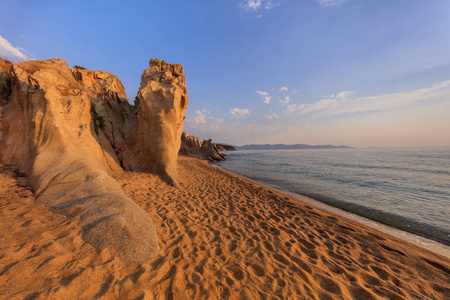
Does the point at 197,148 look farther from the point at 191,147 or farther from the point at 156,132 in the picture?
the point at 156,132

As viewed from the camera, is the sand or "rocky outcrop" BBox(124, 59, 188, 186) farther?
"rocky outcrop" BBox(124, 59, 188, 186)

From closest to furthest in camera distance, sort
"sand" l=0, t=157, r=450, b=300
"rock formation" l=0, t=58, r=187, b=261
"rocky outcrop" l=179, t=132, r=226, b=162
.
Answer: "sand" l=0, t=157, r=450, b=300 < "rock formation" l=0, t=58, r=187, b=261 < "rocky outcrop" l=179, t=132, r=226, b=162

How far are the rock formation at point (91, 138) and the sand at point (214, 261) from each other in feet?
1.29

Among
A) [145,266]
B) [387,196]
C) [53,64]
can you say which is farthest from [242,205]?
[53,64]

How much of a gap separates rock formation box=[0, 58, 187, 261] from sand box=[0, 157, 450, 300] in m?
0.39

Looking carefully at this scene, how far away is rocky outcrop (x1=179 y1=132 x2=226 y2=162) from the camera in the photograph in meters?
34.4

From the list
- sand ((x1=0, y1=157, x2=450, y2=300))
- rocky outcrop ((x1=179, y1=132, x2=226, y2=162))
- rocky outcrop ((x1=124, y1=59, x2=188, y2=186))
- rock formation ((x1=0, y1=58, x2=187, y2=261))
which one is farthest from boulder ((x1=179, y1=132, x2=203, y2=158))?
sand ((x1=0, y1=157, x2=450, y2=300))

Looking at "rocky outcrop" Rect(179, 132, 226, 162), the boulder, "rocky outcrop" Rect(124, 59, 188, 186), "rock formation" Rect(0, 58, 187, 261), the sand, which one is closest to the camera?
the sand

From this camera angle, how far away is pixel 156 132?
9.35 meters

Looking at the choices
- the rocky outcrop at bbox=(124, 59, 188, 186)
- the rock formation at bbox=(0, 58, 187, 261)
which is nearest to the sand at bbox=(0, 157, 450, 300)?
the rock formation at bbox=(0, 58, 187, 261)

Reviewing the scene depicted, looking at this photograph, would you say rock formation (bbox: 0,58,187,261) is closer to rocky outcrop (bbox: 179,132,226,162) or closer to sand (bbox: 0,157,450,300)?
sand (bbox: 0,157,450,300)

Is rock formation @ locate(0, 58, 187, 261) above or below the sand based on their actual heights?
above

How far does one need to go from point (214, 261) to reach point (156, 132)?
782 cm

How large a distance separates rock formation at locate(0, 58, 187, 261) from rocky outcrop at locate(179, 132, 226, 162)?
2265 cm
